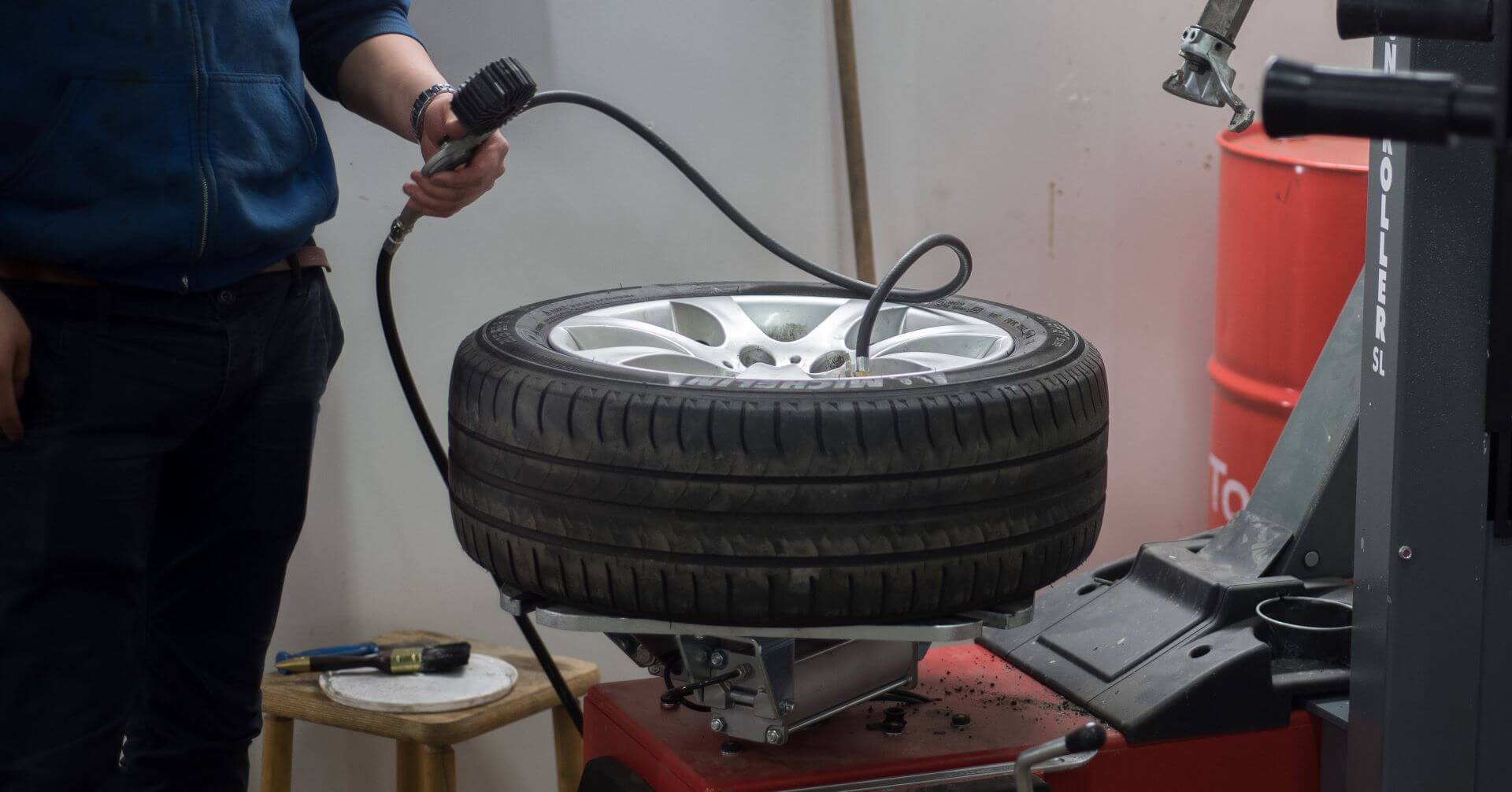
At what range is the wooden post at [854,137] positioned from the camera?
203 centimetres

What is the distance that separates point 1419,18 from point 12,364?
1001mm

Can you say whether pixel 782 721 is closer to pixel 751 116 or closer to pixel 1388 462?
pixel 1388 462

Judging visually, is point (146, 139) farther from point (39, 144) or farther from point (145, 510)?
point (145, 510)

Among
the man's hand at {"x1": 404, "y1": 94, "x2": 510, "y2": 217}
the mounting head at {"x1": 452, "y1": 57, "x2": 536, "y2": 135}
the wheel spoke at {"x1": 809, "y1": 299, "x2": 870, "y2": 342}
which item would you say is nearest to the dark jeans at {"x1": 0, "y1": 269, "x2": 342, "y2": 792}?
the man's hand at {"x1": 404, "y1": 94, "x2": 510, "y2": 217}

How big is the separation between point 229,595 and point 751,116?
42.7 inches

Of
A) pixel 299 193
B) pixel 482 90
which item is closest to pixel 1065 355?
pixel 482 90

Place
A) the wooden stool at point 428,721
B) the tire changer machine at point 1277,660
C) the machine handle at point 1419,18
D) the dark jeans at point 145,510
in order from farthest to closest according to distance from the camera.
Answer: the wooden stool at point 428,721 → the dark jeans at point 145,510 → the tire changer machine at point 1277,660 → the machine handle at point 1419,18

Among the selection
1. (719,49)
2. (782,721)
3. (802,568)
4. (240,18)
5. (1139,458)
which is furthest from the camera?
(1139,458)

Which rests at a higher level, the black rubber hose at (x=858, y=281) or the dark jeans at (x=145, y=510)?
the black rubber hose at (x=858, y=281)

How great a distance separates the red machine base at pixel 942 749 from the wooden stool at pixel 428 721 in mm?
478

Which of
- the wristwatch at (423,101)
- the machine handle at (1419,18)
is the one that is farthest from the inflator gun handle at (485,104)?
the machine handle at (1419,18)

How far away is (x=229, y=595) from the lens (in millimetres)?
1352

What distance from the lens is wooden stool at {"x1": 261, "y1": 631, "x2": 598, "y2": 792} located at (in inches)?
66.3

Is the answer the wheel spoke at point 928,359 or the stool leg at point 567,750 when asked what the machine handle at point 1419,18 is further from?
the stool leg at point 567,750
